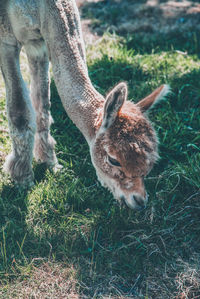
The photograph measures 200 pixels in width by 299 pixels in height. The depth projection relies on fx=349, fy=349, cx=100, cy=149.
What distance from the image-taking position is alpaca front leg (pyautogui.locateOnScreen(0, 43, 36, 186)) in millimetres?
3768

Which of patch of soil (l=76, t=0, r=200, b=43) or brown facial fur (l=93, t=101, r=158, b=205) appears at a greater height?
patch of soil (l=76, t=0, r=200, b=43)

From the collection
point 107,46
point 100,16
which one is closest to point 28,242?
point 107,46

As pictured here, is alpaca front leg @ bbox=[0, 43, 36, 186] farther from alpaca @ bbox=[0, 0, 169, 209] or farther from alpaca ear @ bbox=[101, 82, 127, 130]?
alpaca ear @ bbox=[101, 82, 127, 130]

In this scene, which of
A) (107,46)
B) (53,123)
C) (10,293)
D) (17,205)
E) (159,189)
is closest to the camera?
(10,293)

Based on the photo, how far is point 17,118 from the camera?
3.93 meters

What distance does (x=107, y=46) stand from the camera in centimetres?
646

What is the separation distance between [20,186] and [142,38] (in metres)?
4.17

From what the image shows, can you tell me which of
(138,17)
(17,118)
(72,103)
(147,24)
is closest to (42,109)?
(17,118)

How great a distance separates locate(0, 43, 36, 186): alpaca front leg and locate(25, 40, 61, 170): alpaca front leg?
33 cm

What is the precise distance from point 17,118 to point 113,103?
133 centimetres

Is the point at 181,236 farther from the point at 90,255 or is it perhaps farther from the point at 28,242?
the point at 28,242

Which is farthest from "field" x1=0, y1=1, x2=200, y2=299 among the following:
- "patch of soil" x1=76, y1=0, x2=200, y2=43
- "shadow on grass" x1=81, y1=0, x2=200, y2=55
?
"patch of soil" x1=76, y1=0, x2=200, y2=43

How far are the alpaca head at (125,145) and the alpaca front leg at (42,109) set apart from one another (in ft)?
3.99

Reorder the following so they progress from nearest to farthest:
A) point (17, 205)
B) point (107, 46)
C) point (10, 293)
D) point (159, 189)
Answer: point (10, 293) → point (17, 205) → point (159, 189) → point (107, 46)
